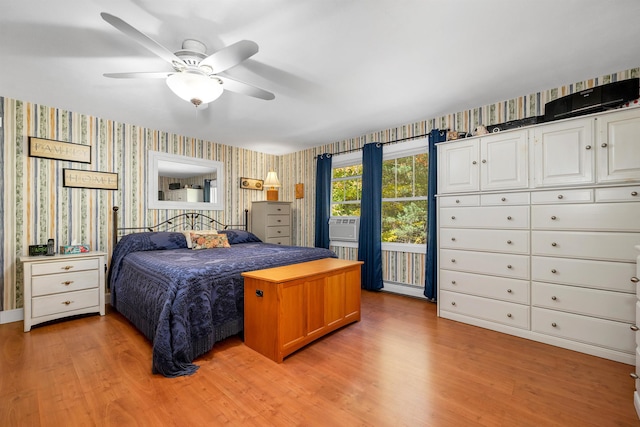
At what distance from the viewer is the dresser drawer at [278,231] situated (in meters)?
5.09

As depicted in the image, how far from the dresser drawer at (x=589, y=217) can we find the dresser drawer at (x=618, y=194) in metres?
0.04

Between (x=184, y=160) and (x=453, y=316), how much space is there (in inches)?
172

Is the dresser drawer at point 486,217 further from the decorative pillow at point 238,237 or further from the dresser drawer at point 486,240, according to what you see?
the decorative pillow at point 238,237

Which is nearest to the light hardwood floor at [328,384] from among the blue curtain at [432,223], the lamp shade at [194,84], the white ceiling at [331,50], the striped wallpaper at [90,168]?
the blue curtain at [432,223]

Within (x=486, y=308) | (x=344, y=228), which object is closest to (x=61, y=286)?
(x=344, y=228)

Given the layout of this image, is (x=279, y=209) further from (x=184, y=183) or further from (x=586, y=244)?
(x=586, y=244)

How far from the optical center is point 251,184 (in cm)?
541

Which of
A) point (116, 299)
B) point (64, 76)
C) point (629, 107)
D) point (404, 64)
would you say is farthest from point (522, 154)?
point (116, 299)

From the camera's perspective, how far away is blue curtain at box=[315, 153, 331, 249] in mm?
5066

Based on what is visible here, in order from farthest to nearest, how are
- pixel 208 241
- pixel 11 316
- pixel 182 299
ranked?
pixel 208 241
pixel 11 316
pixel 182 299

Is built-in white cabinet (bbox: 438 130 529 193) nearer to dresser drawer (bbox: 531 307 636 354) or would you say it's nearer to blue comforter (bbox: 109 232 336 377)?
dresser drawer (bbox: 531 307 636 354)

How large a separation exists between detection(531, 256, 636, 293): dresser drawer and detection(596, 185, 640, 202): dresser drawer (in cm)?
51

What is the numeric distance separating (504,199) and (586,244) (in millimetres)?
725

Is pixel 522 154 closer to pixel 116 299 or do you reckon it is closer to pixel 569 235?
pixel 569 235
